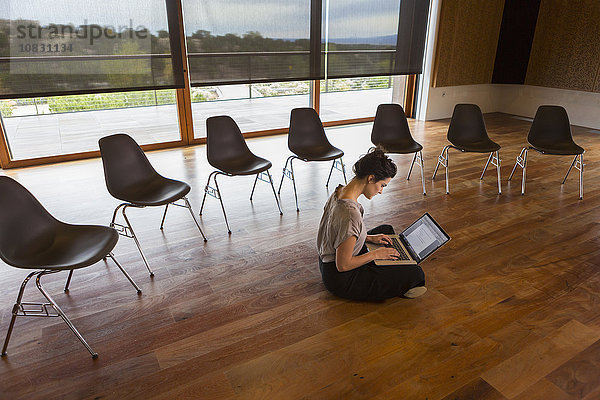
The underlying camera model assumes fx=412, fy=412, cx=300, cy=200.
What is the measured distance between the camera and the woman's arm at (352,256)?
7.62ft

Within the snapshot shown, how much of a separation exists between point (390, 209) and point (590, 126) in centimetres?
564

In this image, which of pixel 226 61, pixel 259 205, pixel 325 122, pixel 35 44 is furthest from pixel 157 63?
pixel 325 122

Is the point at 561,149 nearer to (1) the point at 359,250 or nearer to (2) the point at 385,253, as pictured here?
(2) the point at 385,253

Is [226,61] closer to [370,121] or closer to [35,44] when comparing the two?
[35,44]

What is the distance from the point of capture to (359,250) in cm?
249

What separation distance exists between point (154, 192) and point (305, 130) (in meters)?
1.74

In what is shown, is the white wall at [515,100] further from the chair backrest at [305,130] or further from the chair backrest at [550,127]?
the chair backrest at [305,130]

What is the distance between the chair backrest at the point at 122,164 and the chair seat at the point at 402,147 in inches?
90.1

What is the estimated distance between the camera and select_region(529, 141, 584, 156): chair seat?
13.5ft

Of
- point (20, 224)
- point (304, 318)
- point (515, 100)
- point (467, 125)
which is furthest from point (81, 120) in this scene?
point (515, 100)

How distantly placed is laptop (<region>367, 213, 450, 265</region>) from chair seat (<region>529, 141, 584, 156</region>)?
2257 millimetres

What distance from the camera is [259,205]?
4039 mm

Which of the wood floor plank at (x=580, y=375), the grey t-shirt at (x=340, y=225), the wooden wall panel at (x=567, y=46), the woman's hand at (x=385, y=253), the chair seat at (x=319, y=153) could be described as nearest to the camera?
the wood floor plank at (x=580, y=375)

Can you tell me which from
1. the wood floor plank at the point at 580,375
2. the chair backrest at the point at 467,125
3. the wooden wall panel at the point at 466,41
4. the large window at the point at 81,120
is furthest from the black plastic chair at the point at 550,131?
the large window at the point at 81,120
